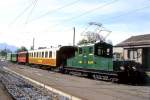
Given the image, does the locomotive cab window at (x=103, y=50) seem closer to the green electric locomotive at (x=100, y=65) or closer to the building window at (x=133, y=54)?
the green electric locomotive at (x=100, y=65)

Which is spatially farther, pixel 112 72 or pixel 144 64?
pixel 144 64

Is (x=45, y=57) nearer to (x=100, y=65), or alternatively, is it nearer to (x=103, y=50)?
(x=103, y=50)

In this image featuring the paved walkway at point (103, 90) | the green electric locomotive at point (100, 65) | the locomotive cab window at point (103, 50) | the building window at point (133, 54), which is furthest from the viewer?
the building window at point (133, 54)

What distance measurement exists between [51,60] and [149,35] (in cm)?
1270

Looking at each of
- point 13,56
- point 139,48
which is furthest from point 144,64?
point 13,56

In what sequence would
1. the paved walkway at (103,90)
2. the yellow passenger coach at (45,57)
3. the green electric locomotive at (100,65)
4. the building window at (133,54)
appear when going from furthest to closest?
the yellow passenger coach at (45,57), the building window at (133,54), the green electric locomotive at (100,65), the paved walkway at (103,90)

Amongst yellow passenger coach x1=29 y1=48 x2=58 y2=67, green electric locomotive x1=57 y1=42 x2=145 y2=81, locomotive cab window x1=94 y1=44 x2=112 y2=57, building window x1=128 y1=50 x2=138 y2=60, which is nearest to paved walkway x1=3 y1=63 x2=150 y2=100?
green electric locomotive x1=57 y1=42 x2=145 y2=81

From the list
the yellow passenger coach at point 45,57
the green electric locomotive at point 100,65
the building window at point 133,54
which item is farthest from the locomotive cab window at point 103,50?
the yellow passenger coach at point 45,57

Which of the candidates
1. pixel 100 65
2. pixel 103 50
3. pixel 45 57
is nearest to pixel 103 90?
pixel 100 65

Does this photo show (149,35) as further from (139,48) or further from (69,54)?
(69,54)

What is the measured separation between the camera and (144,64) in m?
41.6

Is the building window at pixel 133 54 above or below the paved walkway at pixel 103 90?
above

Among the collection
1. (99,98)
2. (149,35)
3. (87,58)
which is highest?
(149,35)

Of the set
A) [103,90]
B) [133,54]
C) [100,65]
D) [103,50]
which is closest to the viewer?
[103,90]
